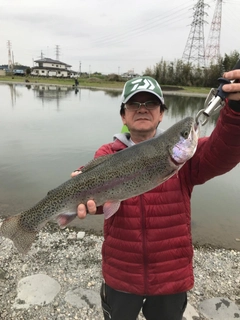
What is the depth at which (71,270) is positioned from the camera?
17.6ft

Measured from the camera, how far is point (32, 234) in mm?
3062

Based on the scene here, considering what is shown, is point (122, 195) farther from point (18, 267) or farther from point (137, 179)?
point (18, 267)

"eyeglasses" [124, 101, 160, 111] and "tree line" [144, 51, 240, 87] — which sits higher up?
"tree line" [144, 51, 240, 87]

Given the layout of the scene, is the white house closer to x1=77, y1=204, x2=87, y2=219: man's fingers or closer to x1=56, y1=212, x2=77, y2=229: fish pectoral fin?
x1=56, y1=212, x2=77, y2=229: fish pectoral fin

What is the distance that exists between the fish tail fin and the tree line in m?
80.9

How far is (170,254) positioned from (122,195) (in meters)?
0.86

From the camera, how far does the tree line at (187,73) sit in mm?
77000

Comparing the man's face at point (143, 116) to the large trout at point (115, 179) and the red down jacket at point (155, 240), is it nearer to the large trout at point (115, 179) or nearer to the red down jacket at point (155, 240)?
the large trout at point (115, 179)

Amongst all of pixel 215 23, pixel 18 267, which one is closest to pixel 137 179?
pixel 18 267

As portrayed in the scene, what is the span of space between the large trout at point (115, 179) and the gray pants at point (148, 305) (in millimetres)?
1025

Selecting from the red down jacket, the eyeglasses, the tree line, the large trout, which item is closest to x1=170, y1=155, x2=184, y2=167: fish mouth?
the large trout

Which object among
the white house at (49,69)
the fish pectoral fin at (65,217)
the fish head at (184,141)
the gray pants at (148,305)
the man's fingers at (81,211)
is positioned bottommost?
the gray pants at (148,305)

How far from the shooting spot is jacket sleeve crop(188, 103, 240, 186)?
7.65 feet

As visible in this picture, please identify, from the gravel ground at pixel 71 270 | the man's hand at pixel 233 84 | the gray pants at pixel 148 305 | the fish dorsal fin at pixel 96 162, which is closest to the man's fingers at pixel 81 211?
the fish dorsal fin at pixel 96 162
